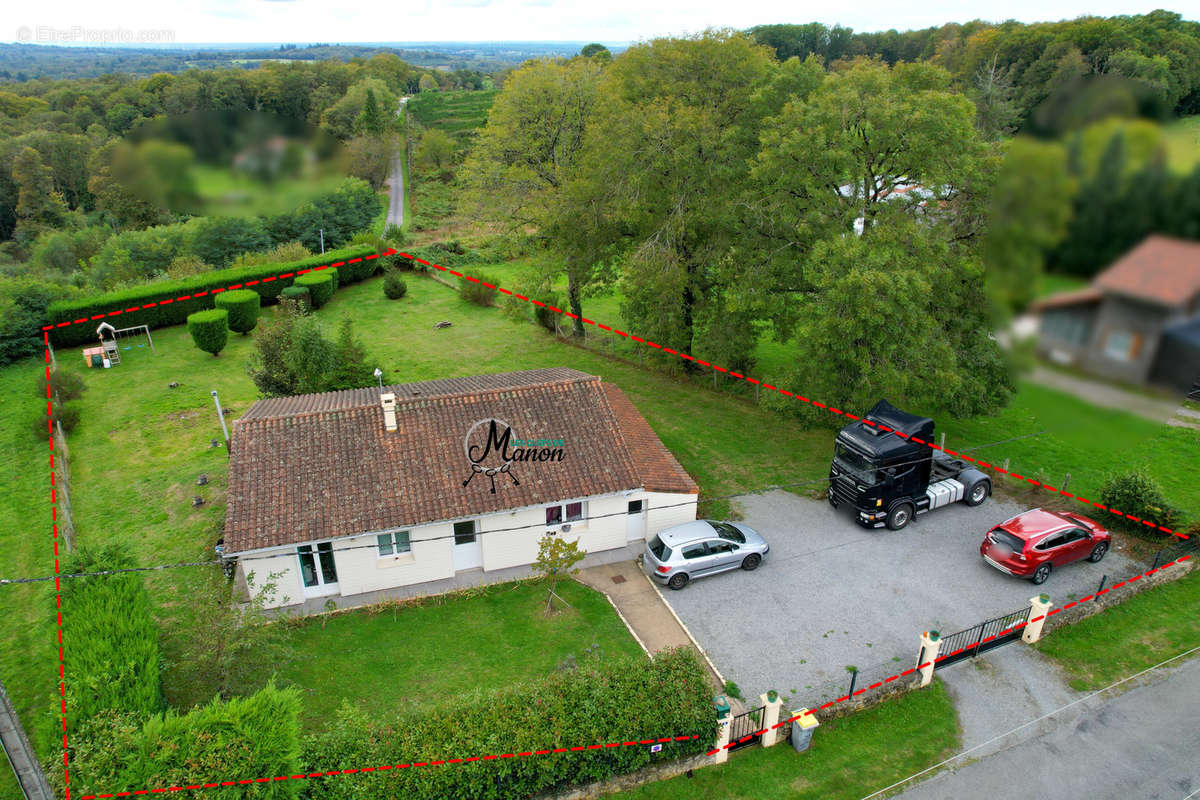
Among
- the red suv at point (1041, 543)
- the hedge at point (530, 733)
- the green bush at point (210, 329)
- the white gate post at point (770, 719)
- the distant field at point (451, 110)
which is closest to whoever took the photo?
the hedge at point (530, 733)

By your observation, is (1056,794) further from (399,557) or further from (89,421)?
(89,421)

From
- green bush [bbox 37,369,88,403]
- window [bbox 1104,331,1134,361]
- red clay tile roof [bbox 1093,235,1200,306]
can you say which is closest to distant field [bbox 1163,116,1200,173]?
red clay tile roof [bbox 1093,235,1200,306]

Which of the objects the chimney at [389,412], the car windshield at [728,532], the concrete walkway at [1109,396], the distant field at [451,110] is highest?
the concrete walkway at [1109,396]

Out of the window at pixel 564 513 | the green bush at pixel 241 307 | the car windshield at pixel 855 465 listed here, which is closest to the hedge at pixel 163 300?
the green bush at pixel 241 307

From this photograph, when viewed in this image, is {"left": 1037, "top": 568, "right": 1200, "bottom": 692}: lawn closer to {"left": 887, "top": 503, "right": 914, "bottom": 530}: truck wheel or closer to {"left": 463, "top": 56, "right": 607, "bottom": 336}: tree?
{"left": 887, "top": 503, "right": 914, "bottom": 530}: truck wheel

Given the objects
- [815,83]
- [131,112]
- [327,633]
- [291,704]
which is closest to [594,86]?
[815,83]

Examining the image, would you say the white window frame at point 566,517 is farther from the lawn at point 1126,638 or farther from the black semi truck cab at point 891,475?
the lawn at point 1126,638
